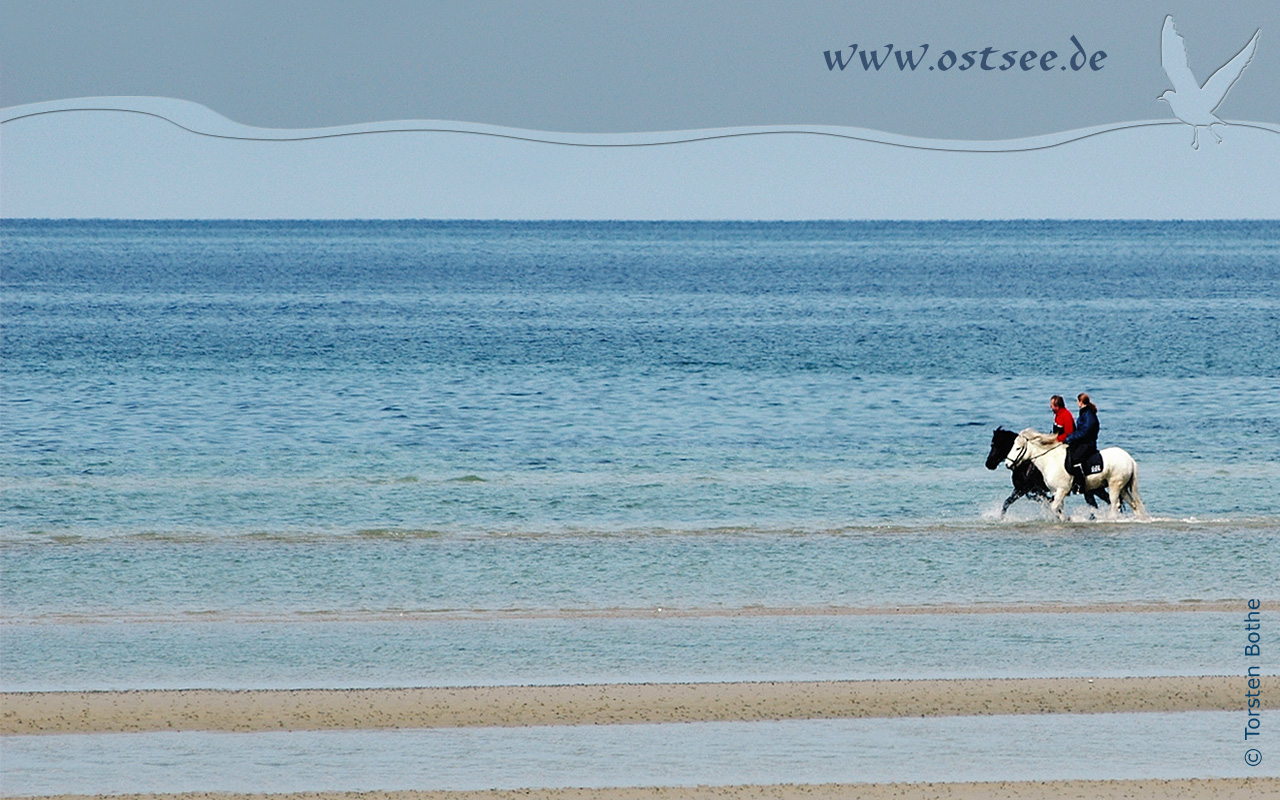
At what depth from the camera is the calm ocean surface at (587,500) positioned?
13172mm

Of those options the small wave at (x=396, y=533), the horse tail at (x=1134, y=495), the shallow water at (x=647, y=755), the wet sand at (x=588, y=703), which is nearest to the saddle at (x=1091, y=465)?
the horse tail at (x=1134, y=495)

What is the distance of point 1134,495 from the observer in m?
20.0

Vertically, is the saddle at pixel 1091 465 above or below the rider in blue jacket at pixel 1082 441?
below

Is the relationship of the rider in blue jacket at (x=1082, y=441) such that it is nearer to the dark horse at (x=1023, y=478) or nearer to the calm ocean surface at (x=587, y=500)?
the dark horse at (x=1023, y=478)

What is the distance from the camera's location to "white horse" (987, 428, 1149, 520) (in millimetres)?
19625

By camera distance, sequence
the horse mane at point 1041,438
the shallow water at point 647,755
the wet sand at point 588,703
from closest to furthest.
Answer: the shallow water at point 647,755, the wet sand at point 588,703, the horse mane at point 1041,438

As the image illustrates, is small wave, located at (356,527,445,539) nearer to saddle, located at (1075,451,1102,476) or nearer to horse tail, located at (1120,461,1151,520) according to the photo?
saddle, located at (1075,451,1102,476)

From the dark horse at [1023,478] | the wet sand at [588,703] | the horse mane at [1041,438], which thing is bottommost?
the wet sand at [588,703]

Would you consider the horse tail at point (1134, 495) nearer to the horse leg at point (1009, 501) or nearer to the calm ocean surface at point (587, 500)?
the calm ocean surface at point (587, 500)

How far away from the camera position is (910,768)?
31.4ft

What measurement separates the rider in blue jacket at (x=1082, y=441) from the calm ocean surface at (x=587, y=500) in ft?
3.14

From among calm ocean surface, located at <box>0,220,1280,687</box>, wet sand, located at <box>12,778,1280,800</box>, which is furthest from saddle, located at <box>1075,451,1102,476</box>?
wet sand, located at <box>12,778,1280,800</box>

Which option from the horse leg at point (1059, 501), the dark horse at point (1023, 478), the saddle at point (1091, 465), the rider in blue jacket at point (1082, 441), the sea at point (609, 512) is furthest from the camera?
the dark horse at point (1023, 478)

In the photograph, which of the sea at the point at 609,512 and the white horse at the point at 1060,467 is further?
the white horse at the point at 1060,467
